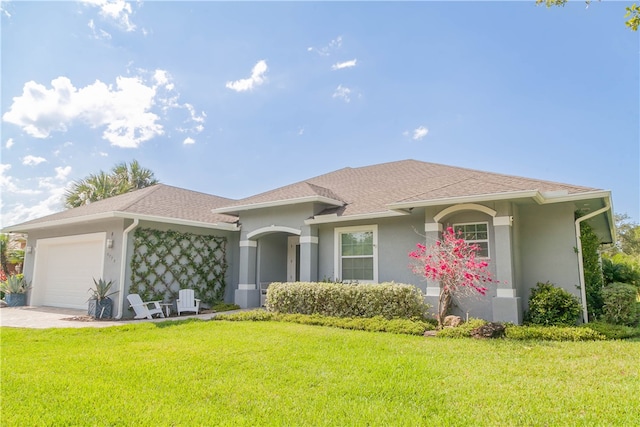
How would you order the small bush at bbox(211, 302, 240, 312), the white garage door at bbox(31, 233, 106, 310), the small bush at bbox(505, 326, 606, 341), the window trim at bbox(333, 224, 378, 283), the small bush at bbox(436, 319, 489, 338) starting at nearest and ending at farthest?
the small bush at bbox(505, 326, 606, 341) → the small bush at bbox(436, 319, 489, 338) → the window trim at bbox(333, 224, 378, 283) → the small bush at bbox(211, 302, 240, 312) → the white garage door at bbox(31, 233, 106, 310)

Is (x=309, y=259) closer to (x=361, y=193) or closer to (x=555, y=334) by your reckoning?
(x=361, y=193)

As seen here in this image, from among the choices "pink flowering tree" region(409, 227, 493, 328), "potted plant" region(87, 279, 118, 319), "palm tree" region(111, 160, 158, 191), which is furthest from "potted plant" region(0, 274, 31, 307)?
"pink flowering tree" region(409, 227, 493, 328)

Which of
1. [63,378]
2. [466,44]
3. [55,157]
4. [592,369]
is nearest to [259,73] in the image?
[466,44]

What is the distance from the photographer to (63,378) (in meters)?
5.26

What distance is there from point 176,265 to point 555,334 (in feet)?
37.9

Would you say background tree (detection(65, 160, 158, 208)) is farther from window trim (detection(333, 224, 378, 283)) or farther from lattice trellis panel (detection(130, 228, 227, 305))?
window trim (detection(333, 224, 378, 283))

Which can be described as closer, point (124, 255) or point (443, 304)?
point (443, 304)

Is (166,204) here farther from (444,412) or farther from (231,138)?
(444,412)

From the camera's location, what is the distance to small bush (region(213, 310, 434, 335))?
8758 mm

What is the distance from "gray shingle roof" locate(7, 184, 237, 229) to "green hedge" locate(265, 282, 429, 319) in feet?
15.3

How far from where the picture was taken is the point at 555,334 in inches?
308

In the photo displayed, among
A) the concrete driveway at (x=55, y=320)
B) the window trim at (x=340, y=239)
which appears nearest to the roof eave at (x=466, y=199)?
the window trim at (x=340, y=239)

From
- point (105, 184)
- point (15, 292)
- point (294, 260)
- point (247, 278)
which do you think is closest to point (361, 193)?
point (294, 260)

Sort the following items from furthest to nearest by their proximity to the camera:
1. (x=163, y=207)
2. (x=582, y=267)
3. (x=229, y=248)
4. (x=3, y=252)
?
1. (x=3, y=252)
2. (x=229, y=248)
3. (x=163, y=207)
4. (x=582, y=267)
